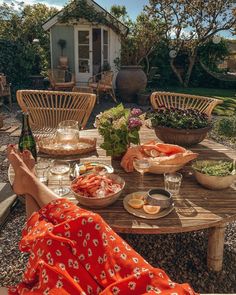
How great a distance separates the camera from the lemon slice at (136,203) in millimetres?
1607

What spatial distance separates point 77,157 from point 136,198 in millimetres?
782

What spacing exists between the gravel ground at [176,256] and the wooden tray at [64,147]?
0.93 metres

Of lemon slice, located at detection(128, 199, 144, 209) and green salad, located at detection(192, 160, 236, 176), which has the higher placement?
green salad, located at detection(192, 160, 236, 176)

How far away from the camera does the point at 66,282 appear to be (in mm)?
1061

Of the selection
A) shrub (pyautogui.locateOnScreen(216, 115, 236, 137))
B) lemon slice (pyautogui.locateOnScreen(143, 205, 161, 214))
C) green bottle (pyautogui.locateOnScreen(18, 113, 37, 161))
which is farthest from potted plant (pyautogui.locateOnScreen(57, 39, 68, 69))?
lemon slice (pyautogui.locateOnScreen(143, 205, 161, 214))

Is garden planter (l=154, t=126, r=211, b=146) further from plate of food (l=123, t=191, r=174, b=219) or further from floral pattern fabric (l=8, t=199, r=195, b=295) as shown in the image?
floral pattern fabric (l=8, t=199, r=195, b=295)

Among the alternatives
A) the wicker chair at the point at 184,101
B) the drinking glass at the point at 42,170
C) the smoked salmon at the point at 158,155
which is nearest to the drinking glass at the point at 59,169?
the drinking glass at the point at 42,170

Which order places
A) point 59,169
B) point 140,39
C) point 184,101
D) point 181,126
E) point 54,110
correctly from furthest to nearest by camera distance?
point 140,39, point 184,101, point 54,110, point 181,126, point 59,169

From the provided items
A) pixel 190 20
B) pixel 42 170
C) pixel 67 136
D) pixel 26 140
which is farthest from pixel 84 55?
pixel 42 170

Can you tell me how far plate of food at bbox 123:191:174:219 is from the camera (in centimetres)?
156

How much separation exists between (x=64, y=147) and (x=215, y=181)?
1226 mm

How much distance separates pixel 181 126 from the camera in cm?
234

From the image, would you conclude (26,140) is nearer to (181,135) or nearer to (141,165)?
(141,165)

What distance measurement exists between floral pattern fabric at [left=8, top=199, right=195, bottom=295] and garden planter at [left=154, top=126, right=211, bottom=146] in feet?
4.15
